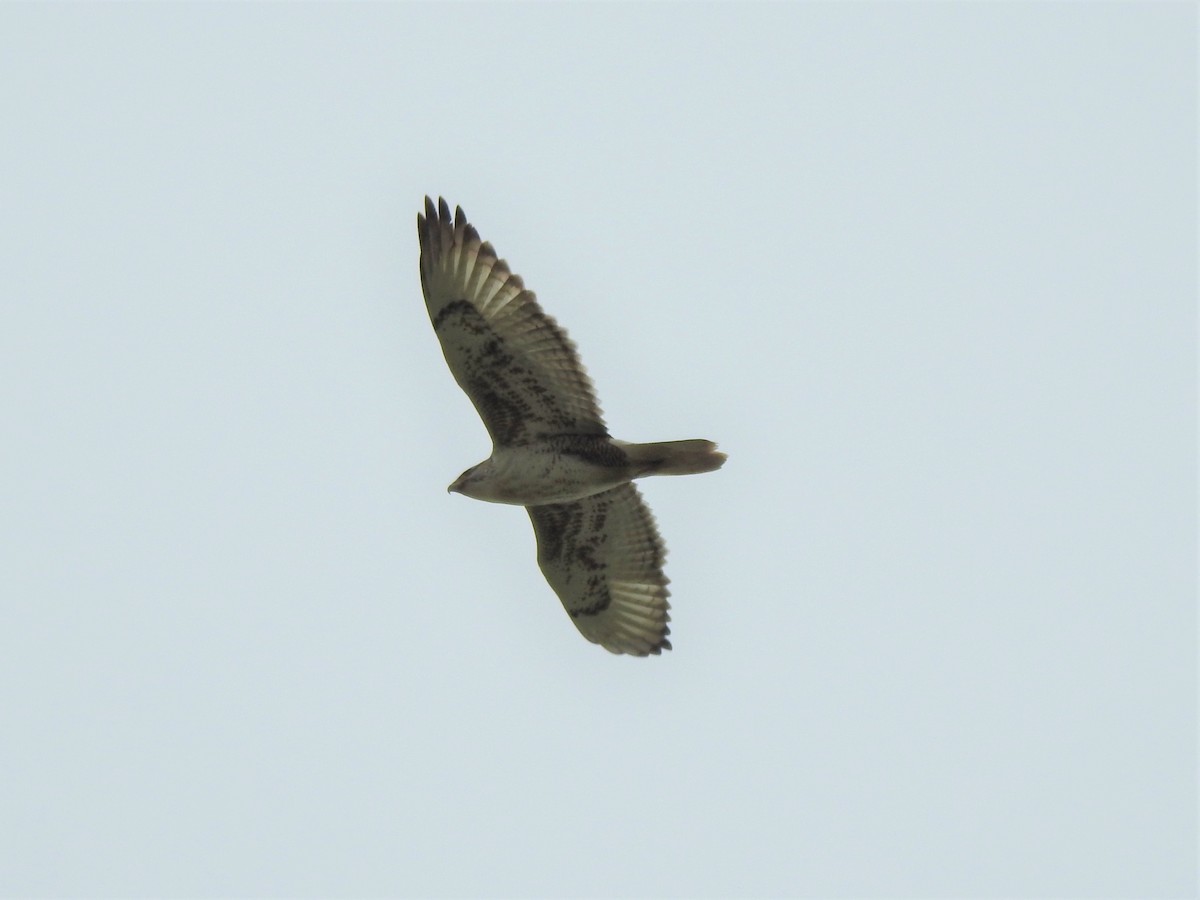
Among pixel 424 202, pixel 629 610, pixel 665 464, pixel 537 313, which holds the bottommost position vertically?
pixel 629 610

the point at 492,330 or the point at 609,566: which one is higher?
the point at 492,330

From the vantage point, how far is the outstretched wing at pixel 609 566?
13461mm

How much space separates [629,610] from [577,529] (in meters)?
0.94

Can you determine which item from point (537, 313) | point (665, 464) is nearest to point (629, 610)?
point (665, 464)

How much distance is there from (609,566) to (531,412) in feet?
6.55

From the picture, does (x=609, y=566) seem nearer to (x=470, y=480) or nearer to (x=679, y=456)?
(x=470, y=480)

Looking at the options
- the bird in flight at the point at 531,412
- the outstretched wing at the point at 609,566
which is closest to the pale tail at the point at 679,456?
the bird in flight at the point at 531,412

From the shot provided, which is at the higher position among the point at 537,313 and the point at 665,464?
the point at 537,313

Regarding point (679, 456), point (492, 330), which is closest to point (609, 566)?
point (679, 456)

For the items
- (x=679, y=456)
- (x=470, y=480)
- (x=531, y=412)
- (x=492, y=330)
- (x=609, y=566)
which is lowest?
(x=609, y=566)

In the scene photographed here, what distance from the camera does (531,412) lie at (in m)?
12.3

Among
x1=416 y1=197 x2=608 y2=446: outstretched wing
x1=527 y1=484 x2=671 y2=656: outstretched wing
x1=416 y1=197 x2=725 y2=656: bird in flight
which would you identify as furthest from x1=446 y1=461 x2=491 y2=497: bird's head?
x1=527 y1=484 x2=671 y2=656: outstretched wing

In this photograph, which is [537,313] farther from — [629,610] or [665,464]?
[629,610]

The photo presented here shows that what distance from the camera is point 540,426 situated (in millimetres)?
12406
